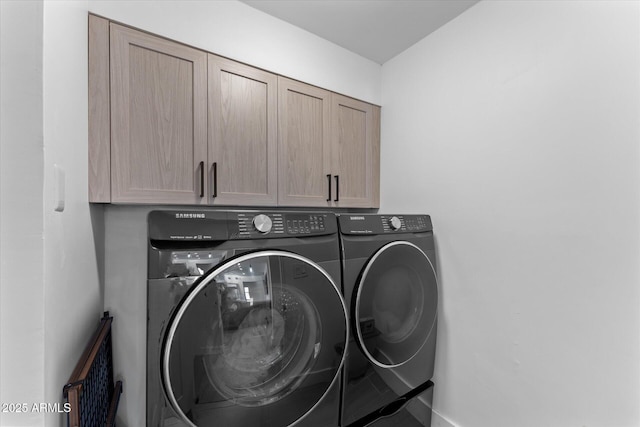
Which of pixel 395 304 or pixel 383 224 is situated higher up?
pixel 383 224

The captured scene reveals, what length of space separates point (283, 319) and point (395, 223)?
2.40 feet

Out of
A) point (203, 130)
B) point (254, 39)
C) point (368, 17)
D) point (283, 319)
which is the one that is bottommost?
point (283, 319)

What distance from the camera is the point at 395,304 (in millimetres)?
1297

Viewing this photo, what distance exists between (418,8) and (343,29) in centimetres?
43

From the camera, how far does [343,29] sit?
1631mm

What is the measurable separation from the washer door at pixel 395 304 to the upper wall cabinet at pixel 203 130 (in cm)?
61

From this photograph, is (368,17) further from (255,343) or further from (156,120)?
(255,343)

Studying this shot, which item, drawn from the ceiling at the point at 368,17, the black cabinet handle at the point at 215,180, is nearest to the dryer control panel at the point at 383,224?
the black cabinet handle at the point at 215,180

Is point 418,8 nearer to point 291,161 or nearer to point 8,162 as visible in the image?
point 291,161

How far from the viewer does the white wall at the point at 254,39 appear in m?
1.18

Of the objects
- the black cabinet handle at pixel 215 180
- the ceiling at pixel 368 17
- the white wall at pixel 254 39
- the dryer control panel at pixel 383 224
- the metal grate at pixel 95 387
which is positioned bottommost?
the metal grate at pixel 95 387

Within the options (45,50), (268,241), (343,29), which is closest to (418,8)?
(343,29)

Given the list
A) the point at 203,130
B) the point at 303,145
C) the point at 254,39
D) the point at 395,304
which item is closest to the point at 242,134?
the point at 203,130

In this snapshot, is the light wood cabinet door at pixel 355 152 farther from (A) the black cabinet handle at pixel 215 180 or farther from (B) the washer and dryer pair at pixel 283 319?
(A) the black cabinet handle at pixel 215 180
